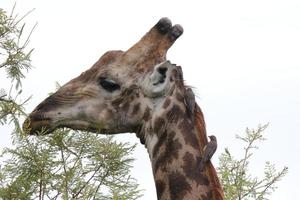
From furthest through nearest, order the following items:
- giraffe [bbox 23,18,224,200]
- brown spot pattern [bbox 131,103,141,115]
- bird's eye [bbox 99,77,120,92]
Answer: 1. bird's eye [bbox 99,77,120,92]
2. brown spot pattern [bbox 131,103,141,115]
3. giraffe [bbox 23,18,224,200]

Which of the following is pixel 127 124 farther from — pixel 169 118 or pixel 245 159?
pixel 245 159

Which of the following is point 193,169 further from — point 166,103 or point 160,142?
point 166,103

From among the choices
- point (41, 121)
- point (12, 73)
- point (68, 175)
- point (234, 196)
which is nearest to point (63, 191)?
point (68, 175)

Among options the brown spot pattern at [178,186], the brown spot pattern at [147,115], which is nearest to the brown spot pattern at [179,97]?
the brown spot pattern at [147,115]

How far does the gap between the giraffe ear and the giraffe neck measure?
5.3 inches

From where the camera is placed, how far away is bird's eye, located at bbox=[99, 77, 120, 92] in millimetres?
8680

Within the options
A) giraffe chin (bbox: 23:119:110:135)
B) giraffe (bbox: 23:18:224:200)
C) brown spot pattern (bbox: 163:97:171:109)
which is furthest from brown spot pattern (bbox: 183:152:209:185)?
giraffe chin (bbox: 23:119:110:135)

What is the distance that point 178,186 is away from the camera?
7.39 m

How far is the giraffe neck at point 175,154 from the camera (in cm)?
733

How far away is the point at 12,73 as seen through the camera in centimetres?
816

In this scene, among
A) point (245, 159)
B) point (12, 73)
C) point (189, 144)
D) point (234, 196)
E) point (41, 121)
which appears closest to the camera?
point (189, 144)

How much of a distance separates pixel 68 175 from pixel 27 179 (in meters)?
0.47

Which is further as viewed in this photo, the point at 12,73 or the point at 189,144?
the point at 12,73

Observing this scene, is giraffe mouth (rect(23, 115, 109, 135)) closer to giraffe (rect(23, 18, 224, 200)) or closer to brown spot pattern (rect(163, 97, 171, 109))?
giraffe (rect(23, 18, 224, 200))
